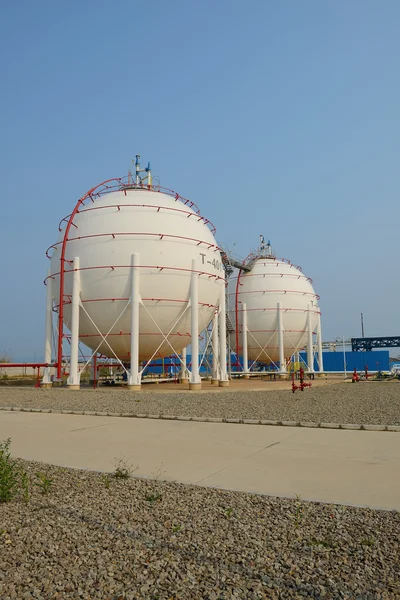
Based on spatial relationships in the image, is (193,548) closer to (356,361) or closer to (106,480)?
(106,480)

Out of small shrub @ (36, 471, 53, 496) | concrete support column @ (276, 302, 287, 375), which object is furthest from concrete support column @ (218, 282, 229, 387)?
small shrub @ (36, 471, 53, 496)

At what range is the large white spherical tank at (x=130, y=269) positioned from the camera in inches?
912

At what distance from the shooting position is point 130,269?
2295cm

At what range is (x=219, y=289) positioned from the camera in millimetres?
27219

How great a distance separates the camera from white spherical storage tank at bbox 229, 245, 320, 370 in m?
39.8

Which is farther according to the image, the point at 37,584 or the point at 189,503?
the point at 189,503

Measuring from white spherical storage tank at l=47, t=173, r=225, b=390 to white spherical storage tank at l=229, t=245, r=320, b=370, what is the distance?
595 inches

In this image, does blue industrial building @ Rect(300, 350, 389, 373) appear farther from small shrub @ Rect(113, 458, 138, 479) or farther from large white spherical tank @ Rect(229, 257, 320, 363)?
small shrub @ Rect(113, 458, 138, 479)

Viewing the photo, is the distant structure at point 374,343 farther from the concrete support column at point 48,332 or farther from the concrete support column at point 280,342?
the concrete support column at point 48,332

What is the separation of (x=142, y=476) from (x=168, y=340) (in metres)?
18.6

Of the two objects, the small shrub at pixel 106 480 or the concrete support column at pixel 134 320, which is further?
the concrete support column at pixel 134 320

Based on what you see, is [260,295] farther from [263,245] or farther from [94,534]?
[94,534]

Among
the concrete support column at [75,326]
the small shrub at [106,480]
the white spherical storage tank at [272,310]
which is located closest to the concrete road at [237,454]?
the small shrub at [106,480]

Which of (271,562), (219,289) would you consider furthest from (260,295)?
(271,562)
